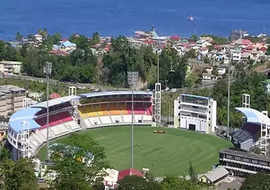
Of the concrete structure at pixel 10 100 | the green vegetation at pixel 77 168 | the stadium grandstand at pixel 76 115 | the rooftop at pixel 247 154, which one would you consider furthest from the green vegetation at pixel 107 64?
the green vegetation at pixel 77 168

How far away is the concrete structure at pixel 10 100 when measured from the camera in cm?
3567

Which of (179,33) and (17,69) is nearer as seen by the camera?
(17,69)

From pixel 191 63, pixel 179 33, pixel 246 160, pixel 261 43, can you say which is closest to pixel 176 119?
pixel 246 160

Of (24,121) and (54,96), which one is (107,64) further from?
(24,121)

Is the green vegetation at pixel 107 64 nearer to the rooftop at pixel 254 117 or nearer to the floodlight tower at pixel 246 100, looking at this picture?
the floodlight tower at pixel 246 100

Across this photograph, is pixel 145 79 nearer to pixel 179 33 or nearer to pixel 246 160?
pixel 246 160

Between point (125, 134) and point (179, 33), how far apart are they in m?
36.0

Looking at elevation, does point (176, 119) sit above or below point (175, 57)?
below

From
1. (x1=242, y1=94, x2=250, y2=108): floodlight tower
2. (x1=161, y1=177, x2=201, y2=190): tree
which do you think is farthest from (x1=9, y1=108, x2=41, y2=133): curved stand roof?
(x1=242, y1=94, x2=250, y2=108): floodlight tower

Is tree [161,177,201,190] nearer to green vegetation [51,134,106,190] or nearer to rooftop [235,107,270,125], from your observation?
green vegetation [51,134,106,190]

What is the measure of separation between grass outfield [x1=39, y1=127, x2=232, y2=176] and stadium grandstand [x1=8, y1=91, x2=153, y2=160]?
817 mm

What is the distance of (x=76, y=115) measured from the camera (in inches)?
1359

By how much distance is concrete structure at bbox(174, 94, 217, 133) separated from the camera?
34094 mm

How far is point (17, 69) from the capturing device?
151 ft
